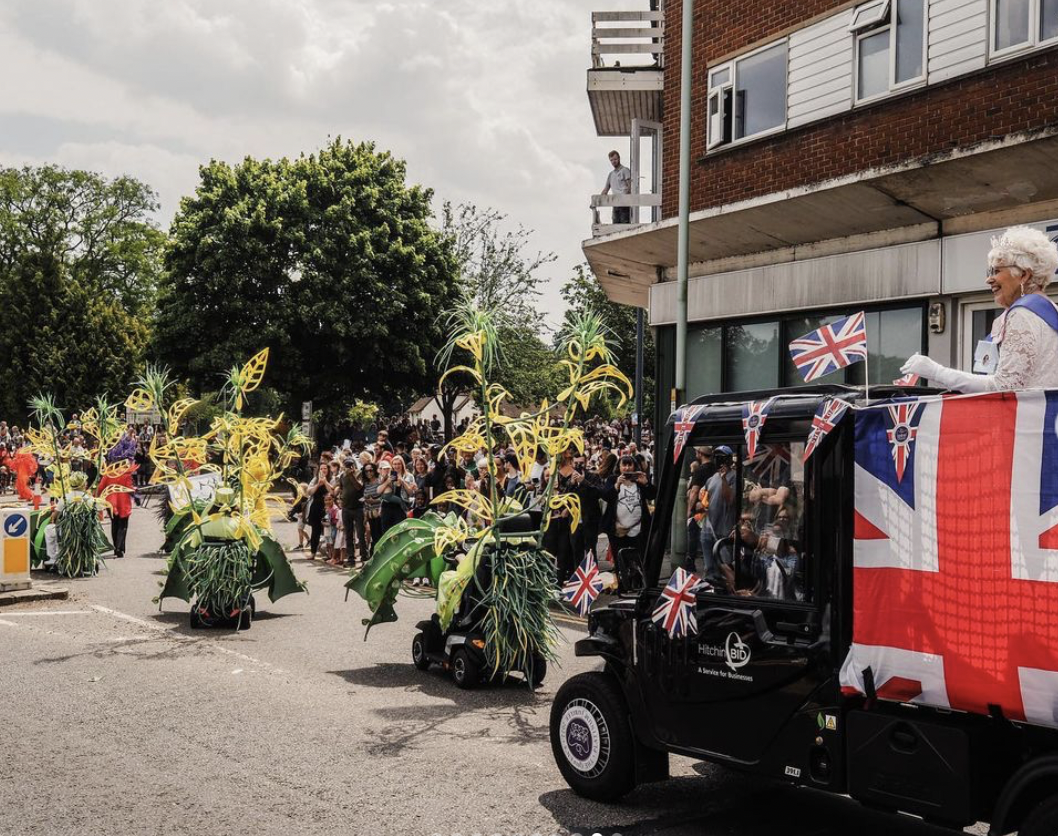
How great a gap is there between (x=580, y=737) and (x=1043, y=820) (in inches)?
107

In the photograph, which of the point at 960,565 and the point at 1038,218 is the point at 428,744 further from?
the point at 1038,218

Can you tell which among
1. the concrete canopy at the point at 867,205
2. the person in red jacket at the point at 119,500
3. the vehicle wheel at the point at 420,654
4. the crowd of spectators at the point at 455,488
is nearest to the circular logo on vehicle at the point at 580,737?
the vehicle wheel at the point at 420,654

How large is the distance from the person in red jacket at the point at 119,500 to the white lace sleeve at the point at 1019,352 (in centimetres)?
1538

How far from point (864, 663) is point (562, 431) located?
177 inches

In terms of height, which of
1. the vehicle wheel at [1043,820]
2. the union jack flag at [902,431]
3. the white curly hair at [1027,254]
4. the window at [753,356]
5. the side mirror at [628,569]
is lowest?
the vehicle wheel at [1043,820]

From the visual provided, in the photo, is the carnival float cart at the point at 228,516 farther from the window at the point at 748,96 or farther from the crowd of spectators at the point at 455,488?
the window at the point at 748,96

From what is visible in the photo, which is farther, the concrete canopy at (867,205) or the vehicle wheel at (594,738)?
the concrete canopy at (867,205)

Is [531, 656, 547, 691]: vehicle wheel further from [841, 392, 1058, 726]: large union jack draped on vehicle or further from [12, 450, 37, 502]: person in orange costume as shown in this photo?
[12, 450, 37, 502]: person in orange costume

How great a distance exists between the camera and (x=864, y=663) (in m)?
4.87

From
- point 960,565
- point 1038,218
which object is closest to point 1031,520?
point 960,565

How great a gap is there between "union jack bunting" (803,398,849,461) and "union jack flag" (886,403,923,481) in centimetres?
24

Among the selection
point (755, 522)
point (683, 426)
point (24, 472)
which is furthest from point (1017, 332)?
point (24, 472)

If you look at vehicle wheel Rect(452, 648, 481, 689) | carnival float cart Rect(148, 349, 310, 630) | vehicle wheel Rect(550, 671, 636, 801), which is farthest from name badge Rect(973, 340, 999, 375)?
carnival float cart Rect(148, 349, 310, 630)

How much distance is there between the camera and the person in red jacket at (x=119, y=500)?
17.7m
